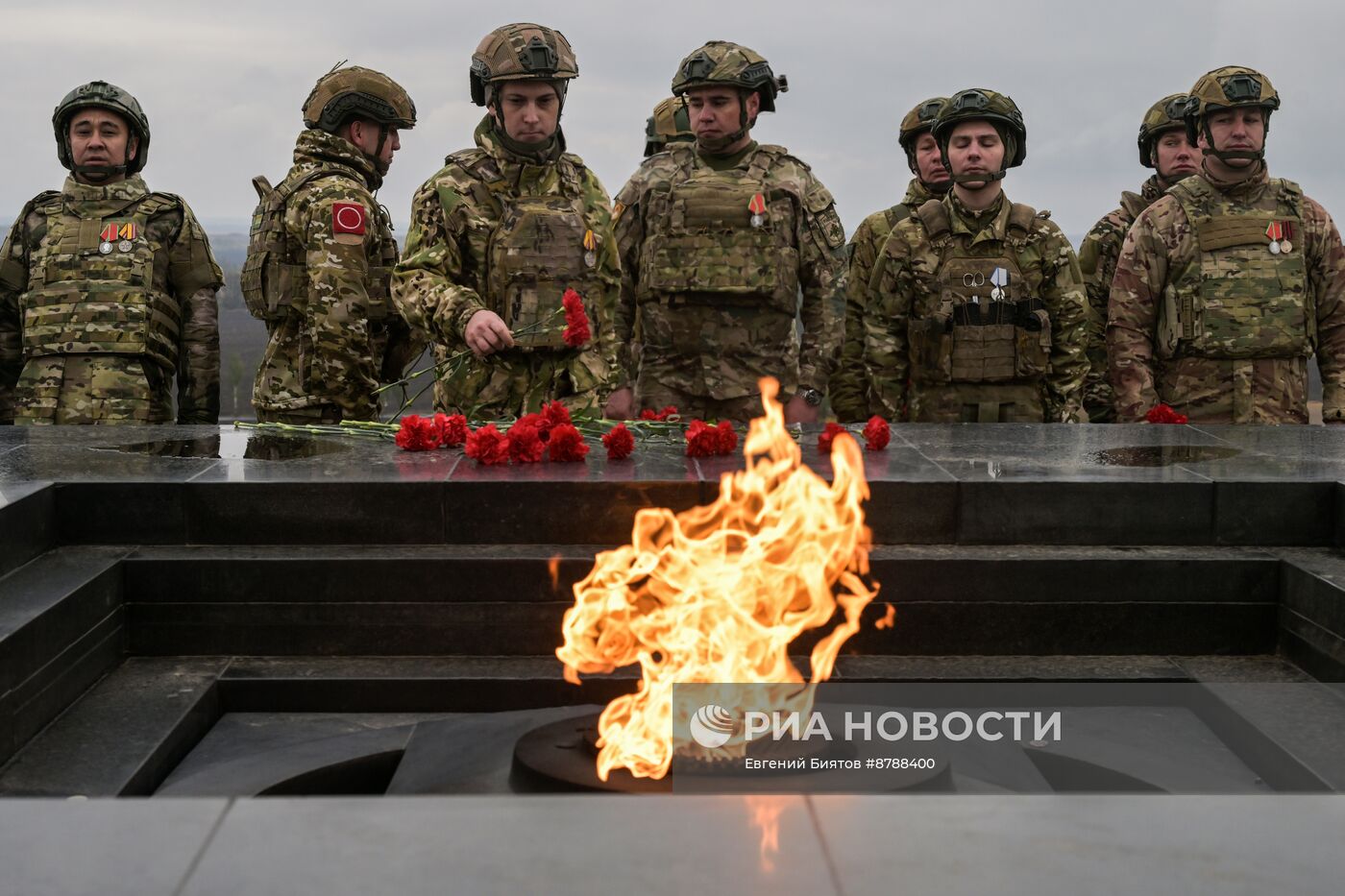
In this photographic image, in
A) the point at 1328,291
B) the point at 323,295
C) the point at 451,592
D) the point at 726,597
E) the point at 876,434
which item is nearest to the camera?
the point at 726,597

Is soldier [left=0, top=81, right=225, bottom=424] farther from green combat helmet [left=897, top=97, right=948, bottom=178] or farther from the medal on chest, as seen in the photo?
green combat helmet [left=897, top=97, right=948, bottom=178]

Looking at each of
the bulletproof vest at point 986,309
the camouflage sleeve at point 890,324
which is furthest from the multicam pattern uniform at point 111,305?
the bulletproof vest at point 986,309

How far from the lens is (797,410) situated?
7.75 m

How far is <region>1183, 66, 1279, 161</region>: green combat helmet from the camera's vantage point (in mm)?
7559

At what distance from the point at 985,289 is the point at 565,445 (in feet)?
8.93

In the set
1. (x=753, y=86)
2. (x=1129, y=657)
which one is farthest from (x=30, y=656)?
(x=753, y=86)

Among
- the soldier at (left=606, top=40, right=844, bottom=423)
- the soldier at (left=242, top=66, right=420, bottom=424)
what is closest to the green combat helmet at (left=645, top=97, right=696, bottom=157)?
the soldier at (left=606, top=40, right=844, bottom=423)

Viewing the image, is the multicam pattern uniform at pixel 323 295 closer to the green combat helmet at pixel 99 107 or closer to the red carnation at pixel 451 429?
the green combat helmet at pixel 99 107

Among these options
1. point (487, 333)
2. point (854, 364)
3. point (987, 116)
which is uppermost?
point (987, 116)

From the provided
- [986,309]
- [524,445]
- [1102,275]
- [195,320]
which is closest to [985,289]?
[986,309]

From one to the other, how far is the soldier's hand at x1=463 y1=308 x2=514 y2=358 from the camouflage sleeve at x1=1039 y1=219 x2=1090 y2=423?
8.86ft

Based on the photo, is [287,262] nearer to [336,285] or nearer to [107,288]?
[336,285]

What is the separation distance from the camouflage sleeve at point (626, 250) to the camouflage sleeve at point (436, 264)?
125cm

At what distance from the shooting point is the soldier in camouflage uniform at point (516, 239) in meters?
6.62
